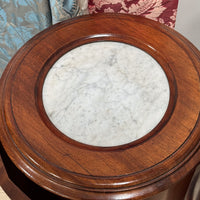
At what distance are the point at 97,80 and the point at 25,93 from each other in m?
0.14

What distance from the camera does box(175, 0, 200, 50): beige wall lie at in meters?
0.97

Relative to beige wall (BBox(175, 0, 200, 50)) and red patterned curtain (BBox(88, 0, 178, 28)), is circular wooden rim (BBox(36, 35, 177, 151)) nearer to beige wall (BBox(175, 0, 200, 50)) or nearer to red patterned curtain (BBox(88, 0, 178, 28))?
red patterned curtain (BBox(88, 0, 178, 28))

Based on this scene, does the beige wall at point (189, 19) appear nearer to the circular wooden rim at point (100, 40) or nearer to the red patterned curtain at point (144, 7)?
the red patterned curtain at point (144, 7)

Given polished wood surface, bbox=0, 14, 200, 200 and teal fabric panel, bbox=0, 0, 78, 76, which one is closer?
polished wood surface, bbox=0, 14, 200, 200

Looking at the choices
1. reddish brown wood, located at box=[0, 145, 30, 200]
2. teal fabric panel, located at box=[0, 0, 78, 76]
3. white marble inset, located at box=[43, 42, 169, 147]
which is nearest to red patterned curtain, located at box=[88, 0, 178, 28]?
teal fabric panel, located at box=[0, 0, 78, 76]

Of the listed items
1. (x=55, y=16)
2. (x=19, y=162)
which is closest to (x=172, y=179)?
(x=19, y=162)

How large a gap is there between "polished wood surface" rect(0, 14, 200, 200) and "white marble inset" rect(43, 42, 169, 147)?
14 mm

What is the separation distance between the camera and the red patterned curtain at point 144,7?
0.77 metres

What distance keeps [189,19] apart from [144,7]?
0.96 feet

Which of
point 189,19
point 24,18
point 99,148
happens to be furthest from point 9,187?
point 189,19

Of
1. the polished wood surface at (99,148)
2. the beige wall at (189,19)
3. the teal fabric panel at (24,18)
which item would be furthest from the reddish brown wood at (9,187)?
the beige wall at (189,19)

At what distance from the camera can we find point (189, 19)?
39.5 inches

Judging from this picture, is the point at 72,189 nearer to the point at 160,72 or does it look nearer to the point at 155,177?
the point at 155,177

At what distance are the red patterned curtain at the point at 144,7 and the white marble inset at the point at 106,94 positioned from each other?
20 centimetres
